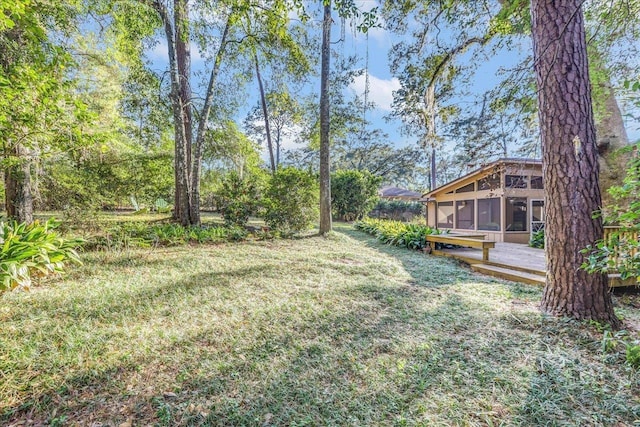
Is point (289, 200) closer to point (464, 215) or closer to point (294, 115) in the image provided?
point (294, 115)

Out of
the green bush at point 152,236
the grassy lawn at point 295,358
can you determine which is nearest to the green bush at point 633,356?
the grassy lawn at point 295,358

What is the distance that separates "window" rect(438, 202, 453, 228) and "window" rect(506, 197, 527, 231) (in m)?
2.81

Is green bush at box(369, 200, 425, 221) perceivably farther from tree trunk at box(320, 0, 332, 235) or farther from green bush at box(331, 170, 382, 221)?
tree trunk at box(320, 0, 332, 235)

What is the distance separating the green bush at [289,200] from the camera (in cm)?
847

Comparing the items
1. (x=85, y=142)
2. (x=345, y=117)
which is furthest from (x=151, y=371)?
(x=345, y=117)

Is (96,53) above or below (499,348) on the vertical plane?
above

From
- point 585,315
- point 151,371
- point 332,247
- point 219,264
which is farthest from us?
point 332,247

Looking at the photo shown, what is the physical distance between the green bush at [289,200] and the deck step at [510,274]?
5.23m

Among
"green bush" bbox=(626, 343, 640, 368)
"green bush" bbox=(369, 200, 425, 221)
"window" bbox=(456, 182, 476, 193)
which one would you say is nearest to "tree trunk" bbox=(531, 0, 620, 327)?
"green bush" bbox=(626, 343, 640, 368)

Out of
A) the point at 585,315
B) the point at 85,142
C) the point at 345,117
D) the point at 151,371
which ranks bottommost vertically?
the point at 151,371

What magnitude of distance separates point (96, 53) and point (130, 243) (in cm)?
887

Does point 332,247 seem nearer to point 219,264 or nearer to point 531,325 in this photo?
point 219,264

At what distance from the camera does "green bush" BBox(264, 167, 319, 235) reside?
8469mm

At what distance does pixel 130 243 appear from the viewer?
561 centimetres
